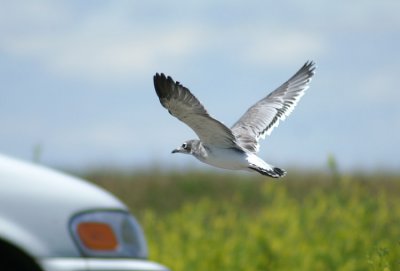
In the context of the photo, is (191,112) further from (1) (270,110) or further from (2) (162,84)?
(1) (270,110)

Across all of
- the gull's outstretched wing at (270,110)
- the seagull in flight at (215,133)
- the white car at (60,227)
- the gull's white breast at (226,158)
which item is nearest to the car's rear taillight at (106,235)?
the white car at (60,227)

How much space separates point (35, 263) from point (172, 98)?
11.5 feet

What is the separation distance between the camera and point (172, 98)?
6.87 meters

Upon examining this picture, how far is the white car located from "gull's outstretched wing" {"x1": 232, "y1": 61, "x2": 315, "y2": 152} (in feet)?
16.1

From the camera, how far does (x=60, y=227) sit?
346cm

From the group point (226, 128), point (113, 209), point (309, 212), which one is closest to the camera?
point (113, 209)

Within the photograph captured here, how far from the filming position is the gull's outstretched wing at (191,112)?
6.79 metres

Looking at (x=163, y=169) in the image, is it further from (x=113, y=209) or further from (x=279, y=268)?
(x=113, y=209)

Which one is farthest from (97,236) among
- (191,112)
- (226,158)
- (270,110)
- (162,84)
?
(270,110)

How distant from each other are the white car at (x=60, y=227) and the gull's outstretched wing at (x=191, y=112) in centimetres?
310

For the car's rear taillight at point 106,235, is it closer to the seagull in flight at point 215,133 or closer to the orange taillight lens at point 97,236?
the orange taillight lens at point 97,236

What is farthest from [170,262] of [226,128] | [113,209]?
[113,209]

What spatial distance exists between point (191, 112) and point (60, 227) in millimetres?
3648

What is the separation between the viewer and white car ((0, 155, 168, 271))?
11.2 feet
